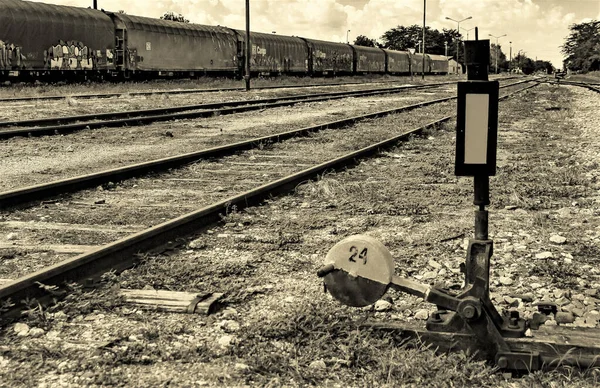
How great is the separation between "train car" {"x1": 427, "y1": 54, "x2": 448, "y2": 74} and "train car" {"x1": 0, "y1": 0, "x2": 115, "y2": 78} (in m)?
57.4

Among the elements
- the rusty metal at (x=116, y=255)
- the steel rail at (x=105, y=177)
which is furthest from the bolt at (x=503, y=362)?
the steel rail at (x=105, y=177)

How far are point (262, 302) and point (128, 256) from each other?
109 cm

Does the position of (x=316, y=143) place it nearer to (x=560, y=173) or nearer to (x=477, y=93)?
(x=560, y=173)

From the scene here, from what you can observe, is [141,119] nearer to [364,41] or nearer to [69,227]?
[69,227]

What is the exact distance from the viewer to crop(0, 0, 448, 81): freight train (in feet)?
75.8

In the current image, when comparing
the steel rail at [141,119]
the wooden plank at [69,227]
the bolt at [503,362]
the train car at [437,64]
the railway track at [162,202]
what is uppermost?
the train car at [437,64]

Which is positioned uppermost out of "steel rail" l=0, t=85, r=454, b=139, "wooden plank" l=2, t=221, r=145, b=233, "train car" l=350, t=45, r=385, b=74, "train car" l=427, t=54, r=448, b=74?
"train car" l=427, t=54, r=448, b=74

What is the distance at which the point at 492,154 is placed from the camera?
2732mm

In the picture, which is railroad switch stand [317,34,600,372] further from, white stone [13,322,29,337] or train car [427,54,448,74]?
train car [427,54,448,74]

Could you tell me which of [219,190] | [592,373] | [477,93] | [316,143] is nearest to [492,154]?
[477,93]

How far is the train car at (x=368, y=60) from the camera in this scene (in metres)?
53.9

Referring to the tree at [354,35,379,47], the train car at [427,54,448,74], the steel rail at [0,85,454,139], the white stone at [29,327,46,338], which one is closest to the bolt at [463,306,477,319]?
the white stone at [29,327,46,338]

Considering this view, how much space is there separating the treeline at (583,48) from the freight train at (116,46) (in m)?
69.4

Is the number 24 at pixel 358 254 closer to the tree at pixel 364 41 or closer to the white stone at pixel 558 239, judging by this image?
the white stone at pixel 558 239
